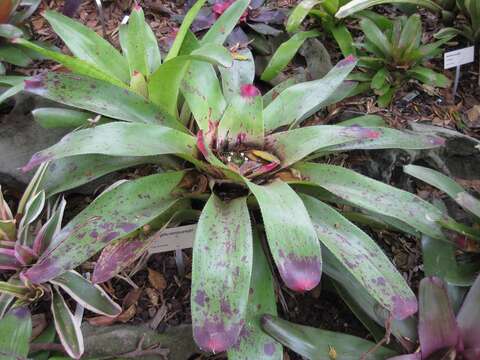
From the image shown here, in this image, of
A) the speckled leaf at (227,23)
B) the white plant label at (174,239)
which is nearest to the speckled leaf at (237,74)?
the speckled leaf at (227,23)

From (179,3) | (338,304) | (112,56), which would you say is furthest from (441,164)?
(179,3)

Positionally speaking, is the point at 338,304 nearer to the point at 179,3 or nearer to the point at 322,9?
the point at 322,9

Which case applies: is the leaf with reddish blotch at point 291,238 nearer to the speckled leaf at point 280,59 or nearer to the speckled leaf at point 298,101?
the speckled leaf at point 298,101

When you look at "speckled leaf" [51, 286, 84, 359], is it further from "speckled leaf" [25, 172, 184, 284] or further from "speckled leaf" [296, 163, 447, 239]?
"speckled leaf" [296, 163, 447, 239]

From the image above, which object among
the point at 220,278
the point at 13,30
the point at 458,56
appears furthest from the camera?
the point at 458,56

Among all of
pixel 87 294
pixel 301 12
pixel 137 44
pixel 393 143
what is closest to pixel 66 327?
pixel 87 294

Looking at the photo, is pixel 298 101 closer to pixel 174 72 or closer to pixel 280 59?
pixel 174 72
